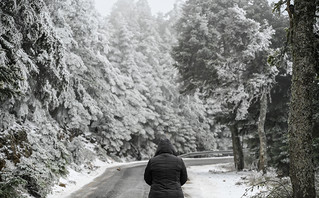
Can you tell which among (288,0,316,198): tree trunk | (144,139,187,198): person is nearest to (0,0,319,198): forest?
(288,0,316,198): tree trunk

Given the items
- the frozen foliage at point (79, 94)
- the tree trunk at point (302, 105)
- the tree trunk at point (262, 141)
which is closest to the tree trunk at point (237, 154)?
the tree trunk at point (262, 141)

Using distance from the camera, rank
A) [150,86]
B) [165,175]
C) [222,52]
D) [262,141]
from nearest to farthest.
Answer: [165,175] < [262,141] < [222,52] < [150,86]

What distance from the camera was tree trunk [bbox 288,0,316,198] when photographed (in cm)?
547

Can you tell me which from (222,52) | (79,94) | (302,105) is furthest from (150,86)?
(302,105)

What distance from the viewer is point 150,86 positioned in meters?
33.2

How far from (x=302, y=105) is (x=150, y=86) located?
91.9ft

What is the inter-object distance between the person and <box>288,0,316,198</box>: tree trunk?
2.47 m

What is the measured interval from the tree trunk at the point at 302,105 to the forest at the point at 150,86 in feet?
0.07

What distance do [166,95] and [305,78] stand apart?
100 ft

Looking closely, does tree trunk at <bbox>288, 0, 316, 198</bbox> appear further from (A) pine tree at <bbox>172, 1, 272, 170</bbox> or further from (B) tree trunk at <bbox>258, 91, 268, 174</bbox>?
(A) pine tree at <bbox>172, 1, 272, 170</bbox>

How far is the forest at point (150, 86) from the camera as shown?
6.45 meters

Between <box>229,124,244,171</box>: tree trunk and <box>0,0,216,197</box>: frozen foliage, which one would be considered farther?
<box>229,124,244,171</box>: tree trunk

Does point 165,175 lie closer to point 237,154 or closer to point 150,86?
point 237,154

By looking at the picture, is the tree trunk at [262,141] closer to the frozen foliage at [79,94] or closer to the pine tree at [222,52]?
the pine tree at [222,52]
